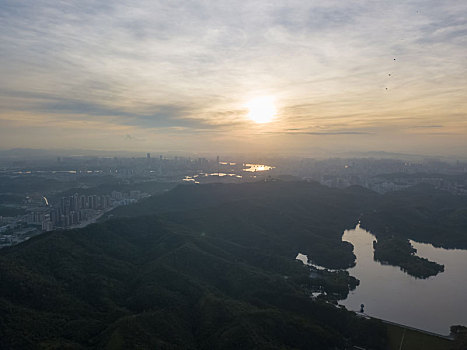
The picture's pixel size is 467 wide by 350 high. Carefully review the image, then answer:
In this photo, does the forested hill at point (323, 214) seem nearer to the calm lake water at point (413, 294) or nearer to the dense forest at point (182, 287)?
the dense forest at point (182, 287)

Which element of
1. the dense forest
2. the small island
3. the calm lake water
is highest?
the dense forest

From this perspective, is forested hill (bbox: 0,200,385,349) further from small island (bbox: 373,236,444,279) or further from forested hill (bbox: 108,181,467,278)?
small island (bbox: 373,236,444,279)

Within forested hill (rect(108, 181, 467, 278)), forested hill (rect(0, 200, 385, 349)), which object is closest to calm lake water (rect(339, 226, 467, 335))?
forested hill (rect(108, 181, 467, 278))

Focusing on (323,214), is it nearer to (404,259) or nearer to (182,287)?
(404,259)

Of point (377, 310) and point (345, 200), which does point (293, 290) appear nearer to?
point (377, 310)

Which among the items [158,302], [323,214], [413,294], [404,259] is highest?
[323,214]

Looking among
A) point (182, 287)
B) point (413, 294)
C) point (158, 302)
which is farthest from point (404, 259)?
point (158, 302)
